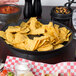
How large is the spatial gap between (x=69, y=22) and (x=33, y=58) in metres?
0.60

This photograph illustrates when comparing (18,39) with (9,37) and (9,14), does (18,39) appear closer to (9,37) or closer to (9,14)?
(9,37)

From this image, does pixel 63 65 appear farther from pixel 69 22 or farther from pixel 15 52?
pixel 69 22

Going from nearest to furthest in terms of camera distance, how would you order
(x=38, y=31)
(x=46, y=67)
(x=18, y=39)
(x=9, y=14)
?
(x=46, y=67), (x=18, y=39), (x=38, y=31), (x=9, y=14)

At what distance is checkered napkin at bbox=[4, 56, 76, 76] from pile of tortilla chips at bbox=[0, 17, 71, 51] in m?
0.09

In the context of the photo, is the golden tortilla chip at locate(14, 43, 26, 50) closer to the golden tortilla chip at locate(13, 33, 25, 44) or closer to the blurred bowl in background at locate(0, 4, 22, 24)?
the golden tortilla chip at locate(13, 33, 25, 44)

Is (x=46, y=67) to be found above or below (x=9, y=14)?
below

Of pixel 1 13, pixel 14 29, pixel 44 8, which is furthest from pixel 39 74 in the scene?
pixel 44 8

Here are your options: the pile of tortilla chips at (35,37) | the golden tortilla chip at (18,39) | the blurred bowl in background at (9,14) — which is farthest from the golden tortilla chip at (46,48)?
the blurred bowl in background at (9,14)

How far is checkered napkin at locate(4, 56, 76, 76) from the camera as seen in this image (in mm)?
887

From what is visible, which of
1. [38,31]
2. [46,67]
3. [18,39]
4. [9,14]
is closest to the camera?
[46,67]

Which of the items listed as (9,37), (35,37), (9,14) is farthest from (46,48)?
(9,14)

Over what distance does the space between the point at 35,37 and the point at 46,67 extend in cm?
20

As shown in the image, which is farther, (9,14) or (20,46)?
(9,14)

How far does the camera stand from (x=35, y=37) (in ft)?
3.41
